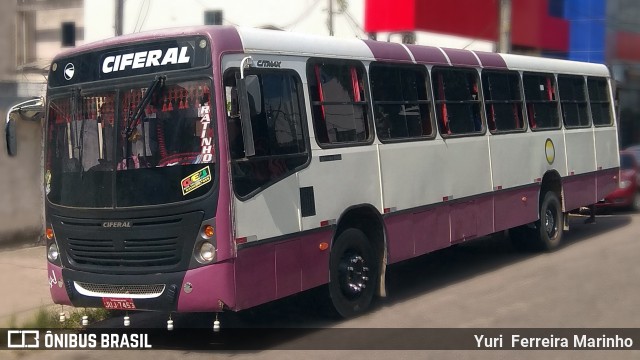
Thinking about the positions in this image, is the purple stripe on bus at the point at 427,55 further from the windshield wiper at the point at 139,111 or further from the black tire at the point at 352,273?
the windshield wiper at the point at 139,111

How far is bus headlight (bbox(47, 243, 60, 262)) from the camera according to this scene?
8265 mm

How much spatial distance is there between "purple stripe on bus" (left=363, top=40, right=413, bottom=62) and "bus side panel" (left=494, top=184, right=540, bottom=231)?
2.87m

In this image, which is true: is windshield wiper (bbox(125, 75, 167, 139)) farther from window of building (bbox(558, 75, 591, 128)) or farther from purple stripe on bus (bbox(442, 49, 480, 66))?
window of building (bbox(558, 75, 591, 128))

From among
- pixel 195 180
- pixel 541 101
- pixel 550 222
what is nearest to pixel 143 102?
pixel 195 180

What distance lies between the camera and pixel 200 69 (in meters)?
7.53

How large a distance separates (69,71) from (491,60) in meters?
6.44

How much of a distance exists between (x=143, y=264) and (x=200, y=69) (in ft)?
6.04

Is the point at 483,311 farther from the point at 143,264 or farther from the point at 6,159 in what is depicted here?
the point at 6,159

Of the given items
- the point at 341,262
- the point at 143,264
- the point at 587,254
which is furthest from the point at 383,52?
the point at 587,254

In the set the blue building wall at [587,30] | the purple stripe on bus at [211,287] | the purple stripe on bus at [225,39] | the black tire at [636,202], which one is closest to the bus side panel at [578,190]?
the black tire at [636,202]

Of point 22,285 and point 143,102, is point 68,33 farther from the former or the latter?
point 143,102

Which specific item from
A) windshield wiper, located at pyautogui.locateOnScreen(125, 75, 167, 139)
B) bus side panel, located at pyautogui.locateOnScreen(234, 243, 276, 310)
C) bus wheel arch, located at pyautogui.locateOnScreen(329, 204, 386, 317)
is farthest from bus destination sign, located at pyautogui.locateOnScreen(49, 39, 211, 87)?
bus wheel arch, located at pyautogui.locateOnScreen(329, 204, 386, 317)

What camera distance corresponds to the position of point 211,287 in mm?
7355

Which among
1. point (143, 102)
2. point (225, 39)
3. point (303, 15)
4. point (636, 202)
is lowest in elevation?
point (636, 202)
